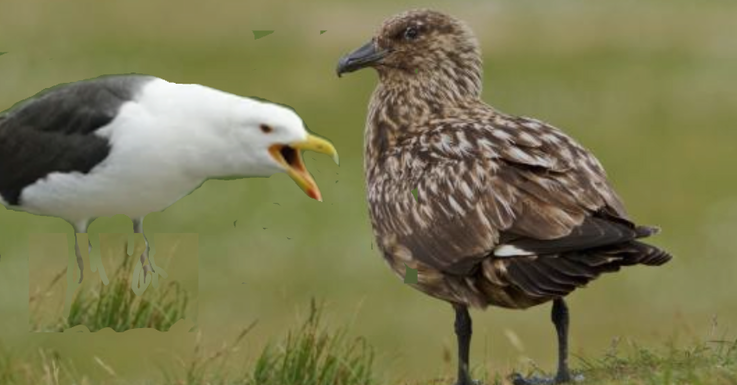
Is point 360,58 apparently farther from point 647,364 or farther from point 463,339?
point 647,364

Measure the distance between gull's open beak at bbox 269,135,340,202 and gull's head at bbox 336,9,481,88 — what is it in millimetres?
2593

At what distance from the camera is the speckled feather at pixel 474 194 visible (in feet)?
30.9

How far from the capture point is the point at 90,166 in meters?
9.14

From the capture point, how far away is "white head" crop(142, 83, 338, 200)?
8.30 metres

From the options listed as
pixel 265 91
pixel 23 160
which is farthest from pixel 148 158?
pixel 265 91

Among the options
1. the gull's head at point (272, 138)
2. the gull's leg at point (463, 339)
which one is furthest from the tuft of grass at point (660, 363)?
the gull's head at point (272, 138)

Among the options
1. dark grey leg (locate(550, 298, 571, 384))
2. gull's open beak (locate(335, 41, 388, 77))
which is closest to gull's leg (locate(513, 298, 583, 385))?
dark grey leg (locate(550, 298, 571, 384))

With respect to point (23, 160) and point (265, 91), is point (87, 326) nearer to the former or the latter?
point (23, 160)

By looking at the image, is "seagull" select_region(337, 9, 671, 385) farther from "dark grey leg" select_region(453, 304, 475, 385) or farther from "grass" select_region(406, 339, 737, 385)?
"grass" select_region(406, 339, 737, 385)

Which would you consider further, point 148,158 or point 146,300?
point 146,300

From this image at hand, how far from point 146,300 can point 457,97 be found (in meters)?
2.24

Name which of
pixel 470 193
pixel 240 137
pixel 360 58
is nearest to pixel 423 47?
pixel 360 58

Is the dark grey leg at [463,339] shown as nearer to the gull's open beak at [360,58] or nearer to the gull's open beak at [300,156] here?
the gull's open beak at [360,58]

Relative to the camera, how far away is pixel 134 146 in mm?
8797
